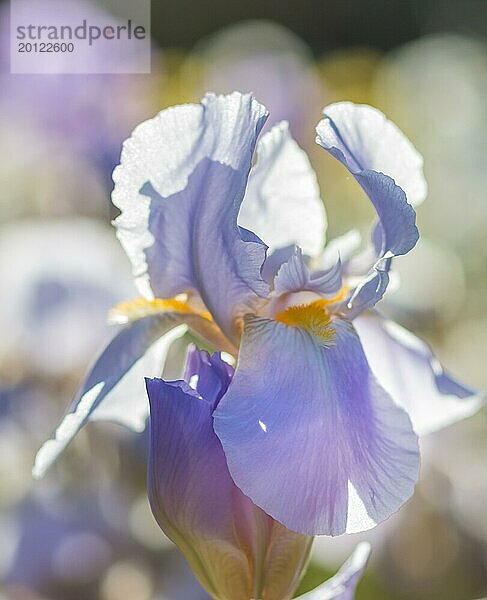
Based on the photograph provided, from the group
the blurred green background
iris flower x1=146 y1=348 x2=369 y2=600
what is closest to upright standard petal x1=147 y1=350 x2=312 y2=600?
iris flower x1=146 y1=348 x2=369 y2=600

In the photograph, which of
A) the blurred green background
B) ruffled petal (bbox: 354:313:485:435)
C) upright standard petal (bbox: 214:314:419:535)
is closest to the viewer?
upright standard petal (bbox: 214:314:419:535)

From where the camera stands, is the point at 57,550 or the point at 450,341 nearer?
the point at 57,550

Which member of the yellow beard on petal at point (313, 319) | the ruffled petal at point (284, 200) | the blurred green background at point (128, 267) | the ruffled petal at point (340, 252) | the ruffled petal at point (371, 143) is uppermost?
the ruffled petal at point (371, 143)

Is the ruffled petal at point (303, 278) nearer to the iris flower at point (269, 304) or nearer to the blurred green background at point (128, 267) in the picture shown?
the iris flower at point (269, 304)

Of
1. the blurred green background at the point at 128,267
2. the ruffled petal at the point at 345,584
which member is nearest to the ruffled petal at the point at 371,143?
the ruffled petal at the point at 345,584

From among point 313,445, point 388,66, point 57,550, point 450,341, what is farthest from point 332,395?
point 388,66

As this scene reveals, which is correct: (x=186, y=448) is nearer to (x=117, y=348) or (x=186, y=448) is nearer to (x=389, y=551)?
(x=117, y=348)

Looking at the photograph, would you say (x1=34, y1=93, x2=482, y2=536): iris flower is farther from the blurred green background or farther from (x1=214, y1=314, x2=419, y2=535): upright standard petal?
the blurred green background
